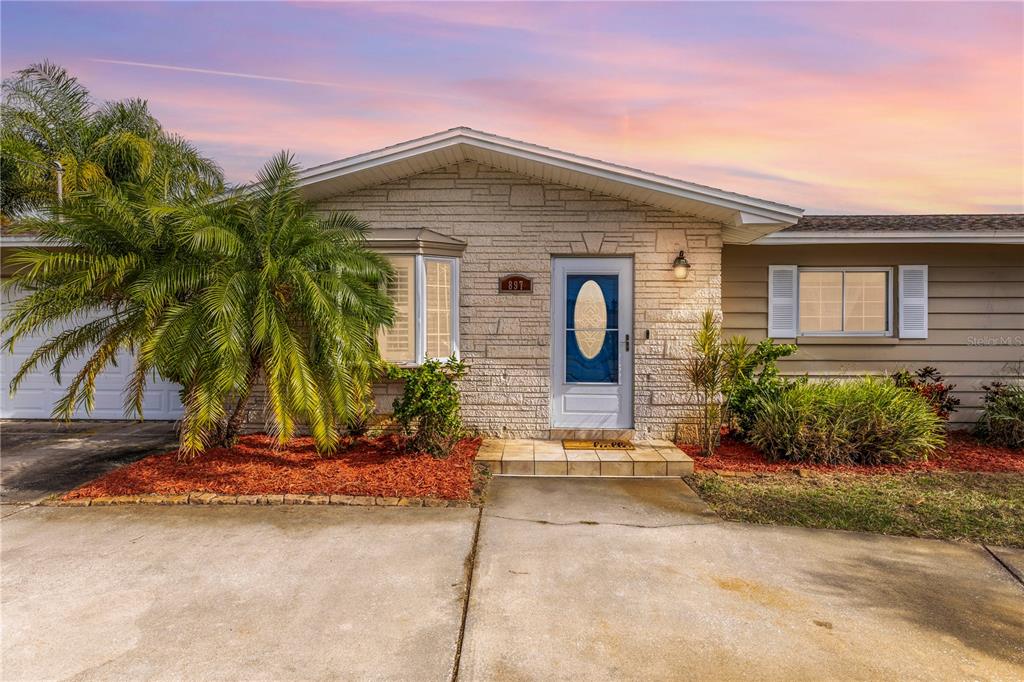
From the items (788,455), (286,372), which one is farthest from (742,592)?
(286,372)

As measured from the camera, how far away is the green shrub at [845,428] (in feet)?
22.2

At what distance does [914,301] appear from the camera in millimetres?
8602

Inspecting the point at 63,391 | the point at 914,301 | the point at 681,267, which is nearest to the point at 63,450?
the point at 63,391

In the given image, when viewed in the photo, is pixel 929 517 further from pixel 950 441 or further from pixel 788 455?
pixel 950 441

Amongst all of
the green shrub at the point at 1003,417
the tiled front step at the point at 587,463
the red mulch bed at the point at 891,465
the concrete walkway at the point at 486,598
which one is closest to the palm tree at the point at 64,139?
the concrete walkway at the point at 486,598

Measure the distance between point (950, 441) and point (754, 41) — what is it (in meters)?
6.43

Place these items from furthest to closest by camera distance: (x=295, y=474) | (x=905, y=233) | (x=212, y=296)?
(x=905, y=233), (x=295, y=474), (x=212, y=296)

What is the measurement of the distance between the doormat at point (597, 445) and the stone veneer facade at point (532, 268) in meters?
0.31

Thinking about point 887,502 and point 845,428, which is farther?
point 845,428

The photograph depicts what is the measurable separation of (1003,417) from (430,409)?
24.7 ft

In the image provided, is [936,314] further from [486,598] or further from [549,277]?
[486,598]

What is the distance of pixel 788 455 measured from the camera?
6.85 metres

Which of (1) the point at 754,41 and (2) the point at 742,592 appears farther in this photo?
(1) the point at 754,41

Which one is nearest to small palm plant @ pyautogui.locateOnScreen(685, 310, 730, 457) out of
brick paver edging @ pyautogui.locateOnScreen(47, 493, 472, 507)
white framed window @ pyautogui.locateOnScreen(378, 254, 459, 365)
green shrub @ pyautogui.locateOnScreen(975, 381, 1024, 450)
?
white framed window @ pyautogui.locateOnScreen(378, 254, 459, 365)
